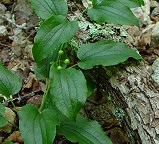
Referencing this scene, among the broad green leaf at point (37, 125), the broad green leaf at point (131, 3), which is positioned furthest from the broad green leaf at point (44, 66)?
the broad green leaf at point (131, 3)

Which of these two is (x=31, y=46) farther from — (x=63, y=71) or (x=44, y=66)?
(x=63, y=71)

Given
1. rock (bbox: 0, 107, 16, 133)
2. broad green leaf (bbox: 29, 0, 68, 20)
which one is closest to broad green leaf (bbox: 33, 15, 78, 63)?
broad green leaf (bbox: 29, 0, 68, 20)

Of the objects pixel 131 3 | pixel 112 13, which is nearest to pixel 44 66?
pixel 112 13

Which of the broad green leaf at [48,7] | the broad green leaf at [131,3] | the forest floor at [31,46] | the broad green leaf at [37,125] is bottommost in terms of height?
the forest floor at [31,46]

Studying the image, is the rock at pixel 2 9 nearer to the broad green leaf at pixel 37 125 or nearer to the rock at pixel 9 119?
the rock at pixel 9 119

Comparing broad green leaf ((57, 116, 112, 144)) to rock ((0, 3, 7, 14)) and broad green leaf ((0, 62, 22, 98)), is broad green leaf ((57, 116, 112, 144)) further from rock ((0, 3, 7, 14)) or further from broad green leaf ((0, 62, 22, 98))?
rock ((0, 3, 7, 14))
